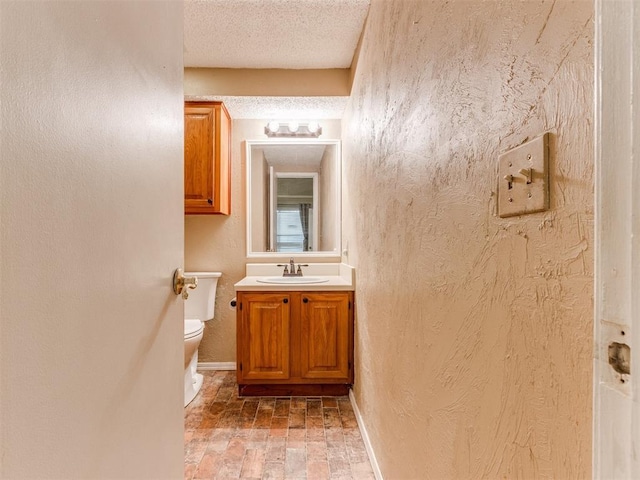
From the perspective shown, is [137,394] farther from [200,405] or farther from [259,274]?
[259,274]

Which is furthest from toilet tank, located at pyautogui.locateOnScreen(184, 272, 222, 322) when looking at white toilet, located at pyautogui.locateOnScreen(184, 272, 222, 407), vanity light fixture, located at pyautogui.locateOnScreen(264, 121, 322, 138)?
vanity light fixture, located at pyautogui.locateOnScreen(264, 121, 322, 138)

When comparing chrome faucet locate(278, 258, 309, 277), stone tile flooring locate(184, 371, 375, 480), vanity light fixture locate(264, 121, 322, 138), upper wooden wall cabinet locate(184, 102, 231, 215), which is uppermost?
vanity light fixture locate(264, 121, 322, 138)

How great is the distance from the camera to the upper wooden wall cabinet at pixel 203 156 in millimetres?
2504

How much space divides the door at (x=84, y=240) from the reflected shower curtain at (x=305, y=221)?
6.62 feet

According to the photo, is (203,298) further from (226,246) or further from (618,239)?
(618,239)

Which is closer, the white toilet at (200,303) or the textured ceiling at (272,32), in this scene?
the textured ceiling at (272,32)

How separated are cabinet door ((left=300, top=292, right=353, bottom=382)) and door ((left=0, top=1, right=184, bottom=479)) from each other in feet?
4.83

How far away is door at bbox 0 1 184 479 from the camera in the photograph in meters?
0.41

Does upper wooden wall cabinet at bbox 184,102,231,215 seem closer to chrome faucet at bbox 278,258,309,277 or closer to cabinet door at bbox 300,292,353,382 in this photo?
chrome faucet at bbox 278,258,309,277

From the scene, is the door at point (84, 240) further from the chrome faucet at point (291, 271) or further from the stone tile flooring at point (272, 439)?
the chrome faucet at point (291, 271)

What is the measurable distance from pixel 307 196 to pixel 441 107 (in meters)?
2.06

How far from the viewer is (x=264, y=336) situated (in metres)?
2.28

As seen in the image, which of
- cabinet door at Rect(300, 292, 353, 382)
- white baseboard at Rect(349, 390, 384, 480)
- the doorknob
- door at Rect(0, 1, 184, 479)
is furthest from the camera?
cabinet door at Rect(300, 292, 353, 382)

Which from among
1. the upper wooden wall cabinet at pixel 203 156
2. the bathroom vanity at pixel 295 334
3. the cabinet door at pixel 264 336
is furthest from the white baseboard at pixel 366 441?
the upper wooden wall cabinet at pixel 203 156
